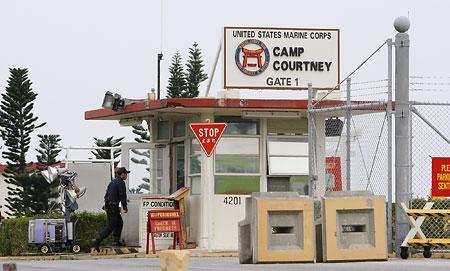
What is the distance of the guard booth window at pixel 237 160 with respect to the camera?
97.1 ft

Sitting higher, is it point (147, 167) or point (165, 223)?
point (147, 167)

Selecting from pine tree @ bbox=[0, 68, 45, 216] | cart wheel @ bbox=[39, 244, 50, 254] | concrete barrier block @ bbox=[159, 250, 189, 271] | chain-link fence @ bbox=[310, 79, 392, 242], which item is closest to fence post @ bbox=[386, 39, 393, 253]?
chain-link fence @ bbox=[310, 79, 392, 242]

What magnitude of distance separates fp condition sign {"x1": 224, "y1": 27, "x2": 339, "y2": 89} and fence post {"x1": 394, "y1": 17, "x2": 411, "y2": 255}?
6386 millimetres

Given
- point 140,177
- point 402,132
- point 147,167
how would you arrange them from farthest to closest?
point 140,177, point 147,167, point 402,132

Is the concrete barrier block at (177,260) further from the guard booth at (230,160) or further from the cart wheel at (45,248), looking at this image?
the cart wheel at (45,248)

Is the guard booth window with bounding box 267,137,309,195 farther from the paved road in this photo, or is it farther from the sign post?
the paved road

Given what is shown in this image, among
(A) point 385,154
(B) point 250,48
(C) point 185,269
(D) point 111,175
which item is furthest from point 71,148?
(C) point 185,269

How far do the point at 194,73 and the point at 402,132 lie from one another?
35808mm

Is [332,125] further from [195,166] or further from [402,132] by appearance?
[402,132]

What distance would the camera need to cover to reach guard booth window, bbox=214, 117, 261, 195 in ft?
97.1

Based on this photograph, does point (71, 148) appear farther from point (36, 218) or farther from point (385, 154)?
point (385, 154)

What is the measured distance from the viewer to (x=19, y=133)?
188 ft

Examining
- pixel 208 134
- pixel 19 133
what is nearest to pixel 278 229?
pixel 208 134

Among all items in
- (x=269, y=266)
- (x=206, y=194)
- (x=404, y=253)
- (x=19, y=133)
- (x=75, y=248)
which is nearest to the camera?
(x=269, y=266)
